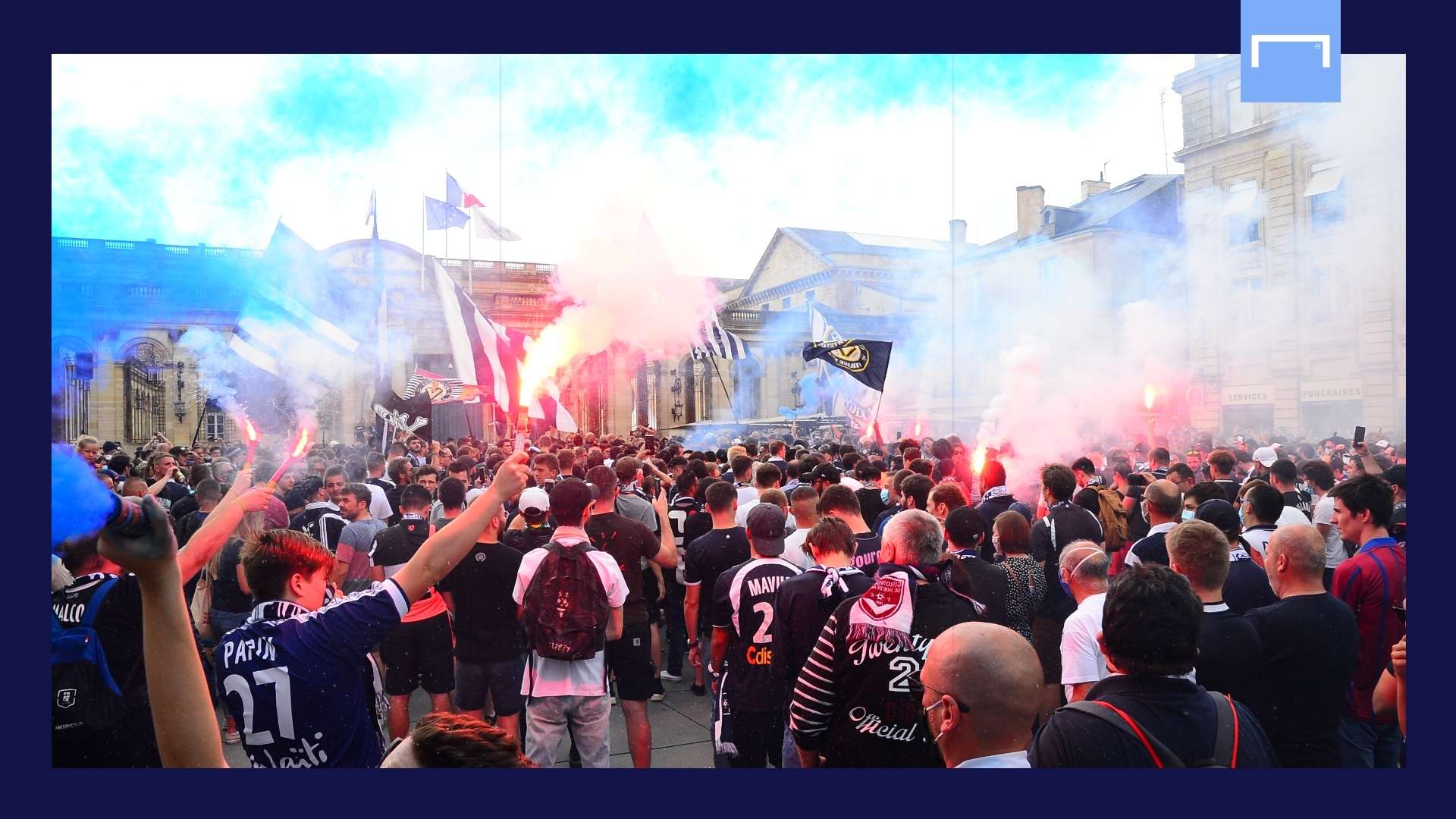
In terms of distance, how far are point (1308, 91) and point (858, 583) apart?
360 centimetres

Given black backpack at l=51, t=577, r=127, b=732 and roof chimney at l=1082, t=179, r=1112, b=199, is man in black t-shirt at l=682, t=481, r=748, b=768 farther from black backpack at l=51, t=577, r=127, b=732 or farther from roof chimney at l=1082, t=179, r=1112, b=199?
roof chimney at l=1082, t=179, r=1112, b=199

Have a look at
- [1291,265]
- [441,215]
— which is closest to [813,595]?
[1291,265]

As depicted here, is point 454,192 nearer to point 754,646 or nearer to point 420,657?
point 420,657

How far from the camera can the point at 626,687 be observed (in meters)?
5.41

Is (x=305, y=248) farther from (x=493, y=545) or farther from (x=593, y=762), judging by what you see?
(x=593, y=762)

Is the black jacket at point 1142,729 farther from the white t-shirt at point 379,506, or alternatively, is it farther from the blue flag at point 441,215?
the blue flag at point 441,215

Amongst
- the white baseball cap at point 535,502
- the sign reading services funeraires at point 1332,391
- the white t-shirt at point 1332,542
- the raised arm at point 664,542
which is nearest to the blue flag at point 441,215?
the raised arm at point 664,542

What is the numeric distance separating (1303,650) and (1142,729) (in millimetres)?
1868

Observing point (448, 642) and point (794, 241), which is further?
point (794, 241)

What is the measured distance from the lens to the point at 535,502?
5.54 metres

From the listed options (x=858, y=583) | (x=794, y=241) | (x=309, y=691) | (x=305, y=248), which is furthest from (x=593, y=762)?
(x=794, y=241)

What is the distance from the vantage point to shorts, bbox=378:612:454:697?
5480 millimetres

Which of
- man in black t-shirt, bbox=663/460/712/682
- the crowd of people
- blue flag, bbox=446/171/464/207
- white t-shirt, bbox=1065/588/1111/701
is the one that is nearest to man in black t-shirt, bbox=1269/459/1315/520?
the crowd of people

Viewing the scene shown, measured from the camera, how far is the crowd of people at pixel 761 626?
2482 millimetres
